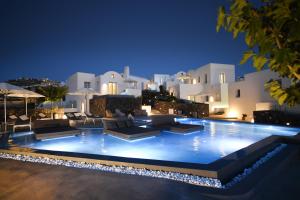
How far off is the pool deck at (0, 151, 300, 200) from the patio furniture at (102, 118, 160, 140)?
437cm

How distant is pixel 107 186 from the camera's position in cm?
404

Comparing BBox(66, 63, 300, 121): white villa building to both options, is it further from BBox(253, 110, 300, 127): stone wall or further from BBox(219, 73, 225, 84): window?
BBox(253, 110, 300, 127): stone wall

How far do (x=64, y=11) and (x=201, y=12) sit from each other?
54.8 ft

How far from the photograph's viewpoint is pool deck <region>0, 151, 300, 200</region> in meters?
3.66

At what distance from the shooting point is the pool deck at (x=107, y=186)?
366 cm

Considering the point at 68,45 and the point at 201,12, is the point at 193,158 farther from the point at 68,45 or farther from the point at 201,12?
the point at 68,45

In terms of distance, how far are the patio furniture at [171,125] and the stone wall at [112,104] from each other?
845 centimetres

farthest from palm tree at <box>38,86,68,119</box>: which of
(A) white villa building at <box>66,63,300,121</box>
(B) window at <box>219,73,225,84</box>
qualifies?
(B) window at <box>219,73,225,84</box>

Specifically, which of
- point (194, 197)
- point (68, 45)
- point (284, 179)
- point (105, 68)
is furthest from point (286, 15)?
point (105, 68)

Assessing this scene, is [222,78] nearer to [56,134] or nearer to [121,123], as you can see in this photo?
[121,123]

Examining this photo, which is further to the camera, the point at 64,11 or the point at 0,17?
the point at 64,11

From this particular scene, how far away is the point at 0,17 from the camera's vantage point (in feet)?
72.8

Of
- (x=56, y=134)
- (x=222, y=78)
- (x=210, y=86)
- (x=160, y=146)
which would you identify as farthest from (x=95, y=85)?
(x=160, y=146)

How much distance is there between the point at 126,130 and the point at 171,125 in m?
2.94
